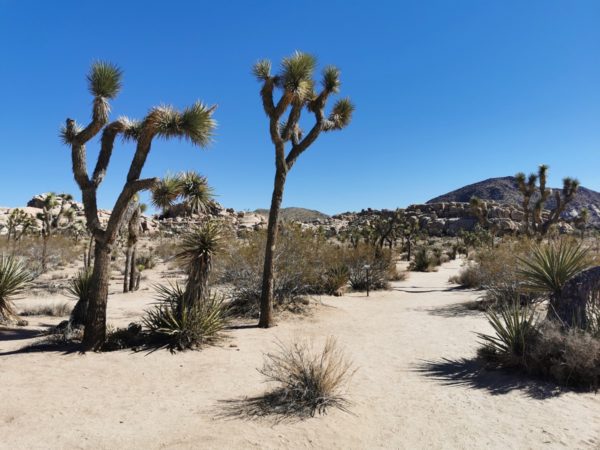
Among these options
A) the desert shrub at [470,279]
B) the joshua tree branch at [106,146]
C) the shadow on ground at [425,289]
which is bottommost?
the shadow on ground at [425,289]

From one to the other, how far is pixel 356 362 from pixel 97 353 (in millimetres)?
5015

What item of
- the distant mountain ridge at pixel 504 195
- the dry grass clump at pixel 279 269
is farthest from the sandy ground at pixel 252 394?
the distant mountain ridge at pixel 504 195

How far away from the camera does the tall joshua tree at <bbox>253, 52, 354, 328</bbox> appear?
9.95 m

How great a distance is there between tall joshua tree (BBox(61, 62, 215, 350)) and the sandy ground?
3.92 ft

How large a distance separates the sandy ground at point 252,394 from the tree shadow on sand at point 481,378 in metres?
0.03

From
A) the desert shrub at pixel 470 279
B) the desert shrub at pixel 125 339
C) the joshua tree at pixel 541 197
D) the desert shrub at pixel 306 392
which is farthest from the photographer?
the joshua tree at pixel 541 197

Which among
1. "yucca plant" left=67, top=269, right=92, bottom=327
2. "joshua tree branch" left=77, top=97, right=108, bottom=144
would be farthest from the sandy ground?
"joshua tree branch" left=77, top=97, right=108, bottom=144

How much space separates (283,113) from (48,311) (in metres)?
9.30

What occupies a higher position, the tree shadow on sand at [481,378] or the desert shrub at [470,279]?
the desert shrub at [470,279]

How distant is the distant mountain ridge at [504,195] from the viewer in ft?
348

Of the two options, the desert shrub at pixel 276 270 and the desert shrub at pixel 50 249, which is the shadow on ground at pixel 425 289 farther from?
the desert shrub at pixel 50 249

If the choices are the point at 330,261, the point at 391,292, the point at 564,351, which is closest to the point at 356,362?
the point at 564,351

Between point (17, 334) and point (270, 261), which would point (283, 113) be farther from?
point (17, 334)

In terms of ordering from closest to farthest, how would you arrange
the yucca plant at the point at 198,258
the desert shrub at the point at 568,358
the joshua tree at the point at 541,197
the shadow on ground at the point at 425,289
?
1. the desert shrub at the point at 568,358
2. the yucca plant at the point at 198,258
3. the shadow on ground at the point at 425,289
4. the joshua tree at the point at 541,197
